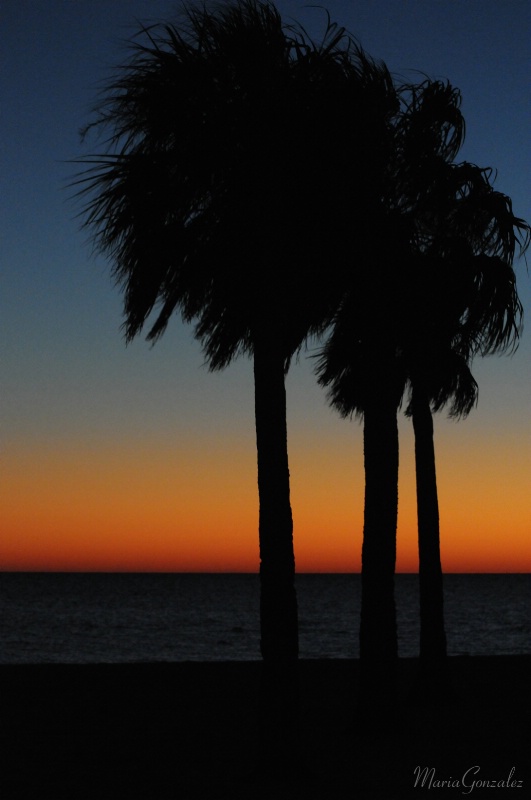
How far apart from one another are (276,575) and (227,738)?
4775 millimetres

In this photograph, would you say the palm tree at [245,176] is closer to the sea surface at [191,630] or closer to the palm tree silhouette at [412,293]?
the palm tree silhouette at [412,293]

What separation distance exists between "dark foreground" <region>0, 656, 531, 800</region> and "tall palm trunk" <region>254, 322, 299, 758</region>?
1.98 feet

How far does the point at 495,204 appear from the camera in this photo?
16516mm

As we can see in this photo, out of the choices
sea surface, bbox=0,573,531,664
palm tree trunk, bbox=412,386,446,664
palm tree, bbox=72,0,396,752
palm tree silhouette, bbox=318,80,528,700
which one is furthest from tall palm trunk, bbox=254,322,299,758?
sea surface, bbox=0,573,531,664

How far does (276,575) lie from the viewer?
1173 cm

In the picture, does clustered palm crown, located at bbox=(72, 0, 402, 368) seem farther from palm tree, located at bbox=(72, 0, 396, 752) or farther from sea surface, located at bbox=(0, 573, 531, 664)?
sea surface, located at bbox=(0, 573, 531, 664)

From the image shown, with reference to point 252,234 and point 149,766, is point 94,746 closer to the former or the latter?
point 149,766

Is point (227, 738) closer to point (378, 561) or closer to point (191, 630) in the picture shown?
point (378, 561)

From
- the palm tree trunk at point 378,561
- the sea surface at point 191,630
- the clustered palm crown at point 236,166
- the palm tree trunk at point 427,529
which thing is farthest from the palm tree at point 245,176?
the sea surface at point 191,630

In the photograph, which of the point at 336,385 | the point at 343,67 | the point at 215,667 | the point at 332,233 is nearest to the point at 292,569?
the point at 332,233

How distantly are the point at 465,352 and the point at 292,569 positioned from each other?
24.1 ft

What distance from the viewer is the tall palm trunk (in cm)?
1162

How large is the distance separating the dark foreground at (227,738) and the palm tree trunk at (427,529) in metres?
1.19

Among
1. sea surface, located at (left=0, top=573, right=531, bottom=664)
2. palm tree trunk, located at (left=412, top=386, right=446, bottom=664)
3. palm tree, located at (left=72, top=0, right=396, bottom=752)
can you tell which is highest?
palm tree, located at (left=72, top=0, right=396, bottom=752)
